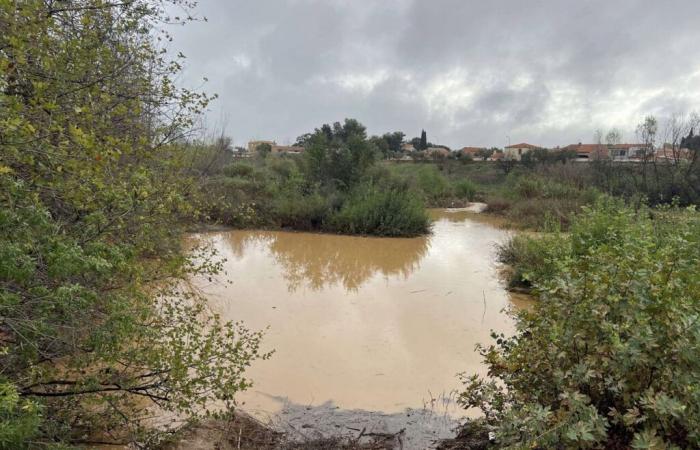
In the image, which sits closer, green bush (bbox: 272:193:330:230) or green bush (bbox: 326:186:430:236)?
green bush (bbox: 326:186:430:236)

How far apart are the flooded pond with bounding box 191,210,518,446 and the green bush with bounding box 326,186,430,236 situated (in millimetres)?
1215

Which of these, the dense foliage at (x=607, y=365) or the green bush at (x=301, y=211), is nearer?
the dense foliage at (x=607, y=365)

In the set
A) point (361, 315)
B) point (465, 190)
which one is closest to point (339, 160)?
point (361, 315)

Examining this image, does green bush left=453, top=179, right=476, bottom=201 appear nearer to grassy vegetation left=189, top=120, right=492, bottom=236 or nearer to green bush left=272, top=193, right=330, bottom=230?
grassy vegetation left=189, top=120, right=492, bottom=236

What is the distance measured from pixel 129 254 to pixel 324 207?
1082 cm

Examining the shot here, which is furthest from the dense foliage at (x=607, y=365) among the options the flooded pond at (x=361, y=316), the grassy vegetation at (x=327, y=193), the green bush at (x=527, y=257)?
the grassy vegetation at (x=327, y=193)

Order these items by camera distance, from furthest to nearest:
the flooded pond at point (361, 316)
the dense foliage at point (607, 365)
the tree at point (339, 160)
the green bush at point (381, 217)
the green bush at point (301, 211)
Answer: the tree at point (339, 160) < the green bush at point (301, 211) < the green bush at point (381, 217) < the flooded pond at point (361, 316) < the dense foliage at point (607, 365)

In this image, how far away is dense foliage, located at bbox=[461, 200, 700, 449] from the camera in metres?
1.84

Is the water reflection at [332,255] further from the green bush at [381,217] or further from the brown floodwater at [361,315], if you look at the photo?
the green bush at [381,217]

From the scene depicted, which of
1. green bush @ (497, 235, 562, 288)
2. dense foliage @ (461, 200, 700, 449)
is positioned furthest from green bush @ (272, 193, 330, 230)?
dense foliage @ (461, 200, 700, 449)

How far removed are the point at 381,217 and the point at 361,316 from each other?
6751 millimetres

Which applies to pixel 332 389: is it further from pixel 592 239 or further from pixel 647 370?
pixel 592 239

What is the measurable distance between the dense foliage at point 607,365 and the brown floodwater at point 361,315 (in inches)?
55.9

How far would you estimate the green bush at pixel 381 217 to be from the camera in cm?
1273
